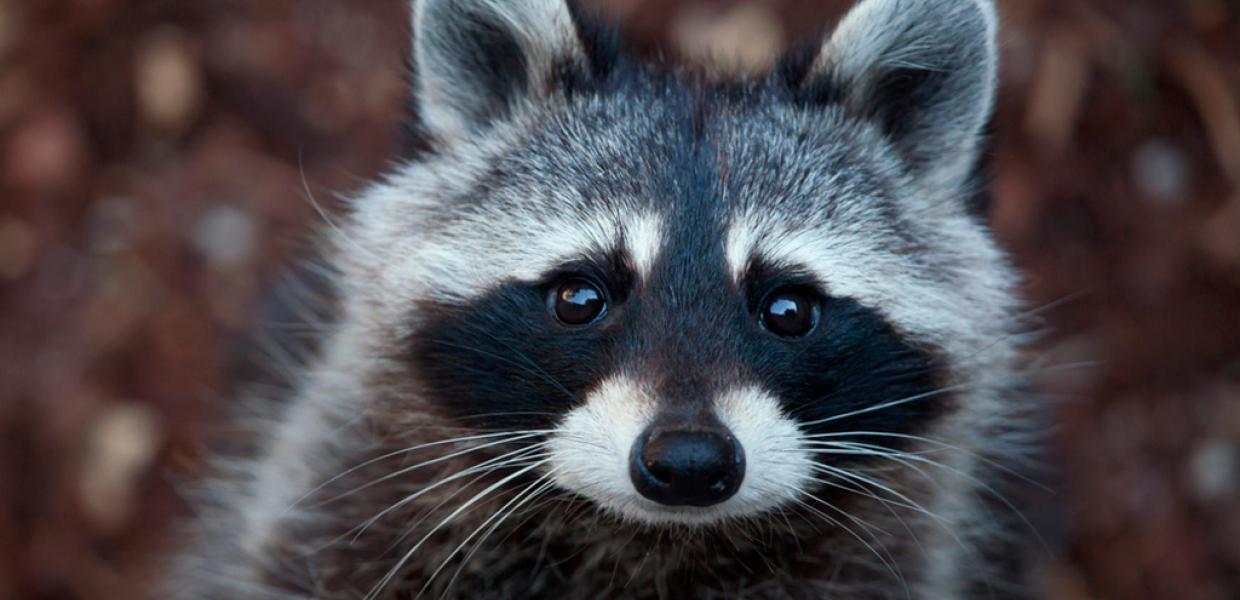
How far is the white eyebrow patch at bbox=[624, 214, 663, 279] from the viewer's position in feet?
7.27

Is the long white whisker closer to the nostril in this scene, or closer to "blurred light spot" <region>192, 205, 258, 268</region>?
the nostril

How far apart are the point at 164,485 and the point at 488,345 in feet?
7.99

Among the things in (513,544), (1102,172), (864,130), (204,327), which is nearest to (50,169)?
(204,327)

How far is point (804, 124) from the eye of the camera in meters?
2.52

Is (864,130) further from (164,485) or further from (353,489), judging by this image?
(164,485)

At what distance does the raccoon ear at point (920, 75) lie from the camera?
2469 mm

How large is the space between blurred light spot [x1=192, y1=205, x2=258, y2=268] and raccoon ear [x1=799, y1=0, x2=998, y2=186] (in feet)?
7.99

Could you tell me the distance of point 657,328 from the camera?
2.15 metres

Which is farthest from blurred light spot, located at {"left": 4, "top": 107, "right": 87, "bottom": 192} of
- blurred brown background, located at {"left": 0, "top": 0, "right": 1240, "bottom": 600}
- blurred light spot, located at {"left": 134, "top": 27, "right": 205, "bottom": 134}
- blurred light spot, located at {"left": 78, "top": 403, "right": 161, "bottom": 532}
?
blurred light spot, located at {"left": 78, "top": 403, "right": 161, "bottom": 532}

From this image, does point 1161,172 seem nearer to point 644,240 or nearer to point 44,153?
point 644,240

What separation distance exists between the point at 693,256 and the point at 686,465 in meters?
0.38

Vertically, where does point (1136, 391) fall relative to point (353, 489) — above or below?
above

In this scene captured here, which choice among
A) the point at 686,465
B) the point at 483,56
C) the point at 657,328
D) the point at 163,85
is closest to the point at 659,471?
the point at 686,465

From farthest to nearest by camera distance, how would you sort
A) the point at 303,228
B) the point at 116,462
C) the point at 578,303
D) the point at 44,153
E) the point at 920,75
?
the point at 44,153 < the point at 116,462 < the point at 303,228 < the point at 920,75 < the point at 578,303
